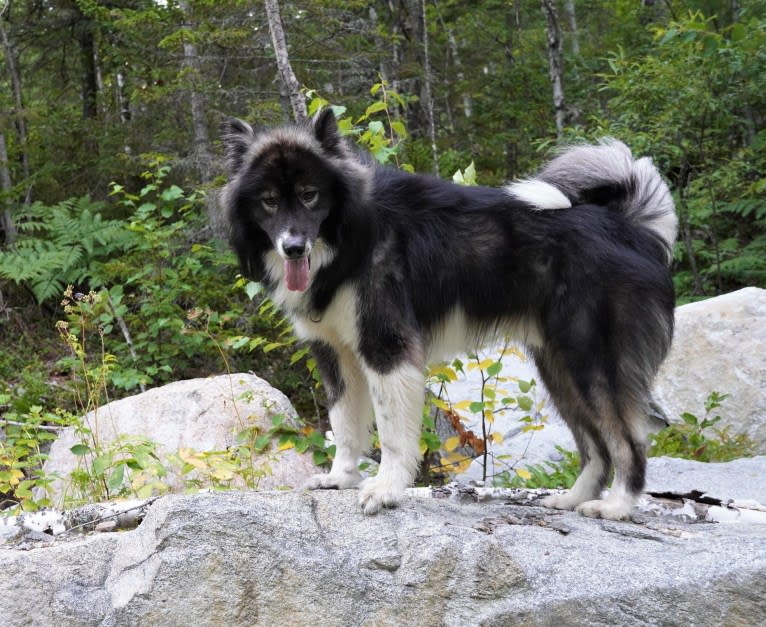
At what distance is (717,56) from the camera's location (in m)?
8.91

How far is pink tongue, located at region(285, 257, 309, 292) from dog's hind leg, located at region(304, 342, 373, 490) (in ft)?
1.57

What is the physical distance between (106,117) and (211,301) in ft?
19.4

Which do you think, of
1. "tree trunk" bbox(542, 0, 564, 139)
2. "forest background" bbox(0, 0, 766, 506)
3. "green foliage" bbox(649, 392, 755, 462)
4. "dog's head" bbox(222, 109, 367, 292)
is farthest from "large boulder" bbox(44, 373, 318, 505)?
"tree trunk" bbox(542, 0, 564, 139)

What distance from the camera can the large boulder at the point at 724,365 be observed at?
23.3 ft

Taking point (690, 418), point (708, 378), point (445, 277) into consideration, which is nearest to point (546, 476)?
point (690, 418)

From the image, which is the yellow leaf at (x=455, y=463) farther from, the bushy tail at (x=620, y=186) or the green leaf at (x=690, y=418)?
the bushy tail at (x=620, y=186)

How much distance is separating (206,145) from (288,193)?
21.5 ft

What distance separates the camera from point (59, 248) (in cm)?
1012

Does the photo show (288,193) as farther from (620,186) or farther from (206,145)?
(206,145)

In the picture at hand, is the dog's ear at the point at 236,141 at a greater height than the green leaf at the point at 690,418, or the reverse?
the dog's ear at the point at 236,141

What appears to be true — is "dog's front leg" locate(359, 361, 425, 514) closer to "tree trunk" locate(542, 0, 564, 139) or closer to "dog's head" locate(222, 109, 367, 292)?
"dog's head" locate(222, 109, 367, 292)

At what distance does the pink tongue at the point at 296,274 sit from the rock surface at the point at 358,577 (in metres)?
0.95

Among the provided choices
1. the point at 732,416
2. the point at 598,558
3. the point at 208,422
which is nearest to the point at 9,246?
the point at 208,422

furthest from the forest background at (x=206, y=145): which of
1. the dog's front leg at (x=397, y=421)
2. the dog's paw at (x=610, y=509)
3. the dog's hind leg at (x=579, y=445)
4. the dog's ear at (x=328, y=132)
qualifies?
the dog's paw at (x=610, y=509)
